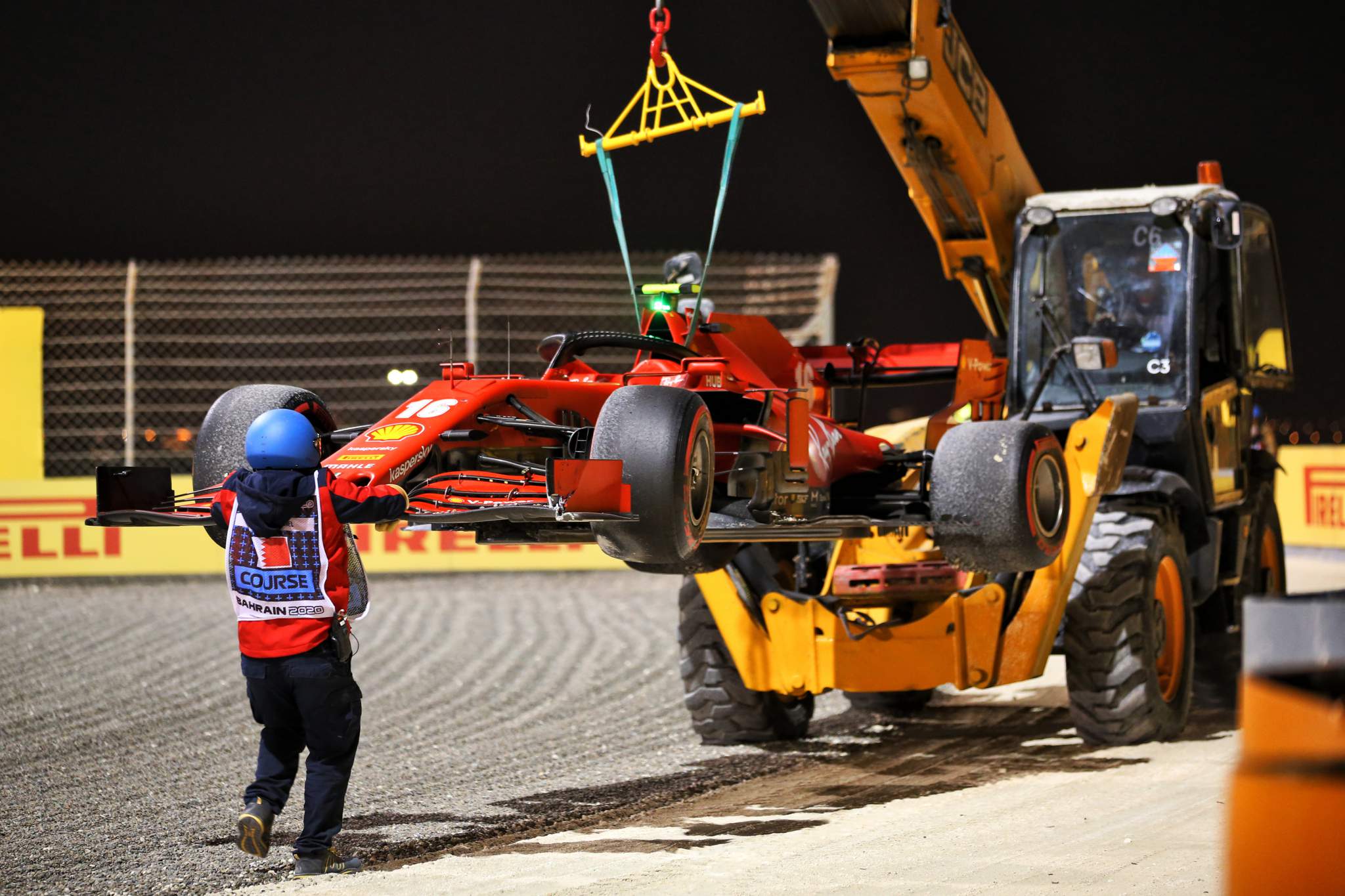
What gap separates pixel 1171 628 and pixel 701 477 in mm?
3417

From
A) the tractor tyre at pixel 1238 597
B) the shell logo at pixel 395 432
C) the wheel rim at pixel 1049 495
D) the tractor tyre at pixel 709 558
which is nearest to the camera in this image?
the shell logo at pixel 395 432

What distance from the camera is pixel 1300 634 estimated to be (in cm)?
249

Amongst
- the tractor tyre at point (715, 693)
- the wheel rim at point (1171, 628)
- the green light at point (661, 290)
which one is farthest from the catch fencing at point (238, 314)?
the green light at point (661, 290)

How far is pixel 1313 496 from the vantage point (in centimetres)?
1862

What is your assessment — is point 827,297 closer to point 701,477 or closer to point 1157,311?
point 1157,311

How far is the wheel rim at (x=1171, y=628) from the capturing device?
7.96m

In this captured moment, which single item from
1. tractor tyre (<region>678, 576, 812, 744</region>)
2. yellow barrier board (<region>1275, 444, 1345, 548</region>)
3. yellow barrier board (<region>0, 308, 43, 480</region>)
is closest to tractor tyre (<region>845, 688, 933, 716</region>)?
tractor tyre (<region>678, 576, 812, 744</region>)

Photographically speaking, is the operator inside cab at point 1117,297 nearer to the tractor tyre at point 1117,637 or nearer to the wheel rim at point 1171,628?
the wheel rim at point 1171,628

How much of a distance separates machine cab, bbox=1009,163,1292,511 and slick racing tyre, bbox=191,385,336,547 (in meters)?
4.06

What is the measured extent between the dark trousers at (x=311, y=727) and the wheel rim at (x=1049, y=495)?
2.88 metres

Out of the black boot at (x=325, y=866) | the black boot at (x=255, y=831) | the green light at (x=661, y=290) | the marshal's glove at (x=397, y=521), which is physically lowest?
the black boot at (x=325, y=866)

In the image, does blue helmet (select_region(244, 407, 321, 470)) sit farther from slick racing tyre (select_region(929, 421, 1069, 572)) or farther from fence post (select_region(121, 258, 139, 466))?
fence post (select_region(121, 258, 139, 466))

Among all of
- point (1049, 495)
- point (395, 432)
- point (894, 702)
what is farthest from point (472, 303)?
point (395, 432)

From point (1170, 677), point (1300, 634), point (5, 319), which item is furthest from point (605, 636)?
point (1300, 634)
